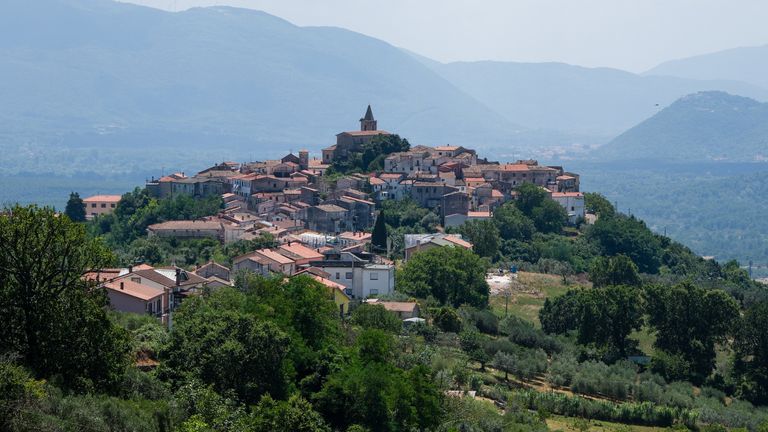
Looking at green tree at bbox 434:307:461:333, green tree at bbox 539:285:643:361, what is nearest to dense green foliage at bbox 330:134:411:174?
green tree at bbox 539:285:643:361

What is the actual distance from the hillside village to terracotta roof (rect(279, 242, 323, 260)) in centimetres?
6

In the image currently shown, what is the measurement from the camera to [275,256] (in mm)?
57938

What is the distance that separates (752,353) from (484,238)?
23525 mm

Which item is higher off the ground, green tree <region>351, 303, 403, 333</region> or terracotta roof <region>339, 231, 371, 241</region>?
green tree <region>351, 303, 403, 333</region>

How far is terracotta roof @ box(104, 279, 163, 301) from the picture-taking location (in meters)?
39.7

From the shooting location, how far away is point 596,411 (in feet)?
134

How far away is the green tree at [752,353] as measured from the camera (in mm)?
49375

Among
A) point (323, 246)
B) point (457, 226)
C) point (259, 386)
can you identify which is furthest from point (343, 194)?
point (259, 386)

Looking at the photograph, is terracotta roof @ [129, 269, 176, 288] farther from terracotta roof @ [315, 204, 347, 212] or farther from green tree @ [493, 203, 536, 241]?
green tree @ [493, 203, 536, 241]

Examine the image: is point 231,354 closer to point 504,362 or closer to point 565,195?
point 504,362

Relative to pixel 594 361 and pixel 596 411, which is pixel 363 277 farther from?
pixel 596 411

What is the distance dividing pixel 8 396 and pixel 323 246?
45057 millimetres

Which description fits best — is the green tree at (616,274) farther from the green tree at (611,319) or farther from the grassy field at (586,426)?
the grassy field at (586,426)

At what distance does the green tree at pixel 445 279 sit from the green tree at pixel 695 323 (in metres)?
9.07
